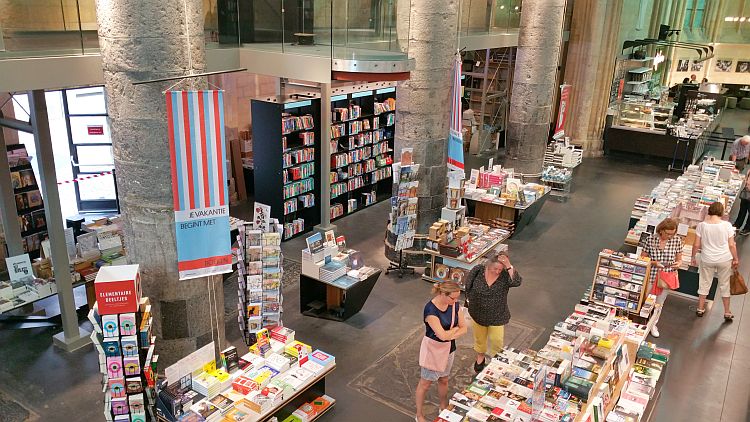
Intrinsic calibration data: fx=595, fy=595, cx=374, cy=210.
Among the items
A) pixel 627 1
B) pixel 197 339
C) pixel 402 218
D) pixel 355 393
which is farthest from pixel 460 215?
pixel 627 1

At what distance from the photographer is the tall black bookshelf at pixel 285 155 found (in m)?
10.7

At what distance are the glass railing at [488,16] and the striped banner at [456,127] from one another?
4422 mm

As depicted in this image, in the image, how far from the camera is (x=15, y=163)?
927cm

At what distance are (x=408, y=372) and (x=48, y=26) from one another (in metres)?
6.05

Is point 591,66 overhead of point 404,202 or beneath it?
overhead

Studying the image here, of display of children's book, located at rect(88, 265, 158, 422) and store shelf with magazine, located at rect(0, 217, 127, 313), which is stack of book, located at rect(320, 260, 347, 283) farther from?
display of children's book, located at rect(88, 265, 158, 422)

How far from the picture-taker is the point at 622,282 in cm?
779

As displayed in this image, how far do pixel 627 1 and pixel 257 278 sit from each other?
17.2 m

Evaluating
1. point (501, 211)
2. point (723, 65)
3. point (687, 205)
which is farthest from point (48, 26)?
point (723, 65)

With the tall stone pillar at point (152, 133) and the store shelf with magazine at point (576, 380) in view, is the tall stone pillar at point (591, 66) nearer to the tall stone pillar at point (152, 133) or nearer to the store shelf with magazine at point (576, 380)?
the store shelf with magazine at point (576, 380)

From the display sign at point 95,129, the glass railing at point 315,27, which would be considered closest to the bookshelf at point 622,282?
the glass railing at point 315,27

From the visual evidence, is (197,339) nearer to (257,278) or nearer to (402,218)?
(257,278)

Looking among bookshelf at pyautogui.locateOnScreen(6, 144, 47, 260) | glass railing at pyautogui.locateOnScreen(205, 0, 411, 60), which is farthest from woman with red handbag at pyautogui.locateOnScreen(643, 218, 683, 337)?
bookshelf at pyautogui.locateOnScreen(6, 144, 47, 260)

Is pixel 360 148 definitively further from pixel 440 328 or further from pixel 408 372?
pixel 440 328
